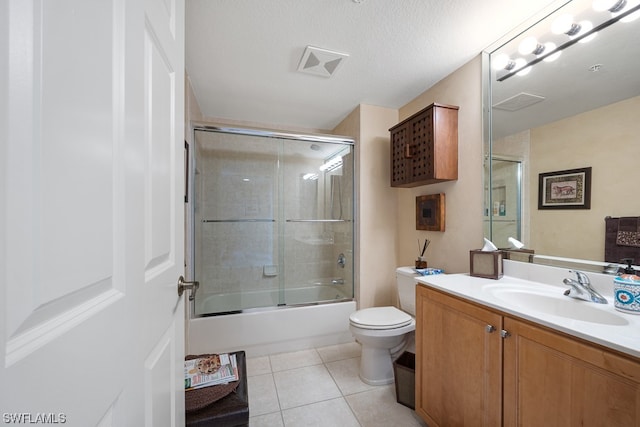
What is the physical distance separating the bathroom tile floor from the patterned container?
1.18 m

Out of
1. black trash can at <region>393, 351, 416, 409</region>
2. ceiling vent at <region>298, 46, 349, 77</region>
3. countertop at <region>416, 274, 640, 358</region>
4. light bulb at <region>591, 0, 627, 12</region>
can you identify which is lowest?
black trash can at <region>393, 351, 416, 409</region>

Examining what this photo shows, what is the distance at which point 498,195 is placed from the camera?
1.62 meters

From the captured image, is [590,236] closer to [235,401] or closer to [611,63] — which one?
[611,63]

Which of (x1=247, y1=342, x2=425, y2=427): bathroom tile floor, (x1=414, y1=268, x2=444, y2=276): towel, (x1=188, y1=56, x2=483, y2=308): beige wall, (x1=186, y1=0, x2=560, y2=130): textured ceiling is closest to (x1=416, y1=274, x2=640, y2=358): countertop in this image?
(x1=414, y1=268, x2=444, y2=276): towel

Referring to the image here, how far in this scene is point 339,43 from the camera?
164cm

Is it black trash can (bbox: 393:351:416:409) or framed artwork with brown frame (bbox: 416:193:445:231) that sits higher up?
framed artwork with brown frame (bbox: 416:193:445:231)

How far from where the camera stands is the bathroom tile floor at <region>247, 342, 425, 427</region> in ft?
5.00

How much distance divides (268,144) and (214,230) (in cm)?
103

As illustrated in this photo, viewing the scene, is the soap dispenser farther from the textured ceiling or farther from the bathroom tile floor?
the textured ceiling

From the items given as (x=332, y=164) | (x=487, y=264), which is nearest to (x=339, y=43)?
(x=332, y=164)

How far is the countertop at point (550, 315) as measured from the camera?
0.73 m

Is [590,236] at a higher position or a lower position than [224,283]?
higher

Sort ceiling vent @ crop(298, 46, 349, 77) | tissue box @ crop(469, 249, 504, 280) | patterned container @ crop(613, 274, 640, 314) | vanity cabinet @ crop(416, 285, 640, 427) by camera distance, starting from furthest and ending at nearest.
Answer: ceiling vent @ crop(298, 46, 349, 77), tissue box @ crop(469, 249, 504, 280), patterned container @ crop(613, 274, 640, 314), vanity cabinet @ crop(416, 285, 640, 427)

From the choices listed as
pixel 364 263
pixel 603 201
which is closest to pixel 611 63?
pixel 603 201
